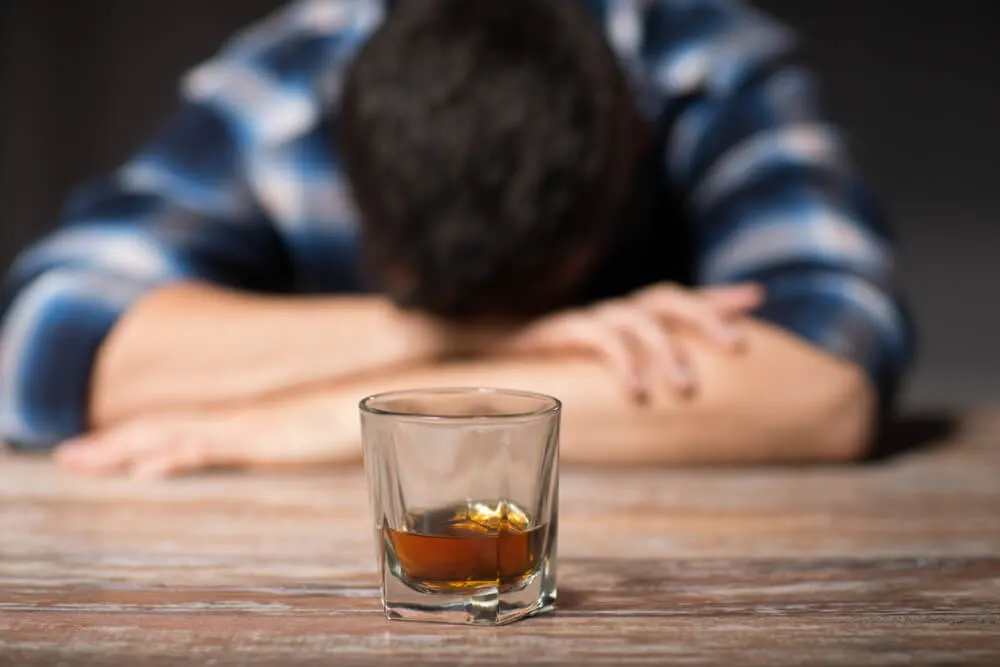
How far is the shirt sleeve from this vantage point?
3.43 ft

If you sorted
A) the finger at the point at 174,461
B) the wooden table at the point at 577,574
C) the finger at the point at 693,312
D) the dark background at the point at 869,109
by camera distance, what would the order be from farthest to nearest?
1. the dark background at the point at 869,109
2. the finger at the point at 693,312
3. the finger at the point at 174,461
4. the wooden table at the point at 577,574

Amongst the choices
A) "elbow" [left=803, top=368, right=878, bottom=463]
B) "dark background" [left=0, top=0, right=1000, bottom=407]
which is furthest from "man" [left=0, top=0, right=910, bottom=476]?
"dark background" [left=0, top=0, right=1000, bottom=407]

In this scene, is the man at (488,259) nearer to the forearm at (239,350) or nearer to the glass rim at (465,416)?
the forearm at (239,350)

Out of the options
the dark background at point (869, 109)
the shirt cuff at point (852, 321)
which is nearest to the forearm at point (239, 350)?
the shirt cuff at point (852, 321)

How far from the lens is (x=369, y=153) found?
0.92 m

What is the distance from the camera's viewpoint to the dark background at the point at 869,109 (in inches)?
119

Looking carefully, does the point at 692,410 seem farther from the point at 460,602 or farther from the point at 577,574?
the point at 460,602

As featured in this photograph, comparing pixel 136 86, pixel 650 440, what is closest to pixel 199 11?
pixel 136 86

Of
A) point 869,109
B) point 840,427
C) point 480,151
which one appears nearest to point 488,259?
point 480,151

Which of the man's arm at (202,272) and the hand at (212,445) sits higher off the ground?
the man's arm at (202,272)

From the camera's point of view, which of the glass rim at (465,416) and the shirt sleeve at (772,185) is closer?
the glass rim at (465,416)

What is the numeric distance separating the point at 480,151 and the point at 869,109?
2711 millimetres

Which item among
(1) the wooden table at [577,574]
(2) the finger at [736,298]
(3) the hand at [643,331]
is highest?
(2) the finger at [736,298]

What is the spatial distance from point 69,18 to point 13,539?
281 cm
